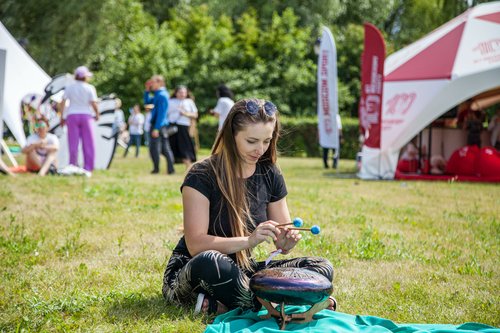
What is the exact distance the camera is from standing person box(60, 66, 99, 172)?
11727mm

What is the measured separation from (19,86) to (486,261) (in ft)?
41.7

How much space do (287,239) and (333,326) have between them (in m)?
0.54

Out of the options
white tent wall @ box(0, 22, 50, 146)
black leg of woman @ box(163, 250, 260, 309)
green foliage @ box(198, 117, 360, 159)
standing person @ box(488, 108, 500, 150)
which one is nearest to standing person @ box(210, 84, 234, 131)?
white tent wall @ box(0, 22, 50, 146)

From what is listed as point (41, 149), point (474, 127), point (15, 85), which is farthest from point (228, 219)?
point (15, 85)

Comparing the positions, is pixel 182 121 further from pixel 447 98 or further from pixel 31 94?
pixel 447 98

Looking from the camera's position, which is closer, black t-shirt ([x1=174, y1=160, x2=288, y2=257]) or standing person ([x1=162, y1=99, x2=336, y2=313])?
standing person ([x1=162, y1=99, x2=336, y2=313])

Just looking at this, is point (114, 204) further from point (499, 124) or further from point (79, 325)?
point (499, 124)

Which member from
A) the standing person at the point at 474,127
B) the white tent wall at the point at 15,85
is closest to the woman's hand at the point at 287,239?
the standing person at the point at 474,127

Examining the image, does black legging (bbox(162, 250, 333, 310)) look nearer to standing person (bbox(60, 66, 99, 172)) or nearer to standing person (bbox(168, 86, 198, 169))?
standing person (bbox(60, 66, 99, 172))

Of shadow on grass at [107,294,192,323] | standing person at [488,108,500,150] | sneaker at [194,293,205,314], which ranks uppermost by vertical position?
standing person at [488,108,500,150]

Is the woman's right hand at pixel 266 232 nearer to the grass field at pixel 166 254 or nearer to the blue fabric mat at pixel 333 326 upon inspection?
the blue fabric mat at pixel 333 326

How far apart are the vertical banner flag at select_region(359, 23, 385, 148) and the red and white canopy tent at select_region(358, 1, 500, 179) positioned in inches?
8.8

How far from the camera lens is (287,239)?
3529 mm

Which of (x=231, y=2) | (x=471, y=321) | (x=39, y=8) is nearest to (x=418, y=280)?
(x=471, y=321)
